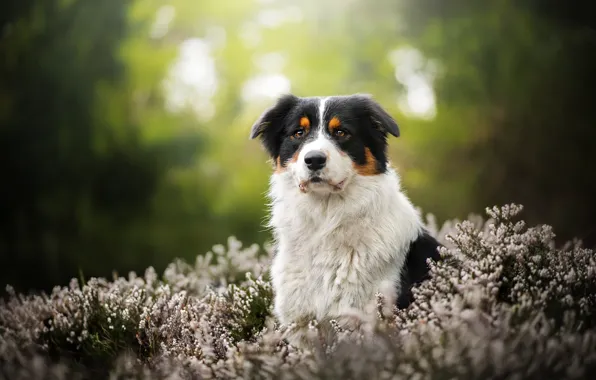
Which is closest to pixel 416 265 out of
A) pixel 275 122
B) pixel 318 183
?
pixel 318 183

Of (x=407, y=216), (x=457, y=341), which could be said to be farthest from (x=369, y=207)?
(x=457, y=341)

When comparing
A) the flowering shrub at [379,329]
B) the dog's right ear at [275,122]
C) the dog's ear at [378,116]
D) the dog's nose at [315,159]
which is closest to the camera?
the flowering shrub at [379,329]

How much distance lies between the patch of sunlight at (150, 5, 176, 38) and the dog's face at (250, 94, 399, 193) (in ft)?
27.1

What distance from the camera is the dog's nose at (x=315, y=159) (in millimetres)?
3779

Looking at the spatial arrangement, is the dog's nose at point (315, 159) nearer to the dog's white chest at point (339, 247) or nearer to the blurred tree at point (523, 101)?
the dog's white chest at point (339, 247)

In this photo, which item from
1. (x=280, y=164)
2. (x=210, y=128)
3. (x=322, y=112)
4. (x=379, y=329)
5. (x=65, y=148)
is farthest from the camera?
(x=210, y=128)

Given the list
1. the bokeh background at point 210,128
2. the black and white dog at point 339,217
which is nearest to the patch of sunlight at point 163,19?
the bokeh background at point 210,128

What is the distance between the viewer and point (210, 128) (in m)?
12.0

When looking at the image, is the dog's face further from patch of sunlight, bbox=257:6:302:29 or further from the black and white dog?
patch of sunlight, bbox=257:6:302:29

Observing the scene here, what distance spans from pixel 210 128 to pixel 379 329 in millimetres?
9375

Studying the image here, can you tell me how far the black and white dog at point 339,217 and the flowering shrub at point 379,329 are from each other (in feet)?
0.66

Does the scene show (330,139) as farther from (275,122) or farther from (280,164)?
(275,122)

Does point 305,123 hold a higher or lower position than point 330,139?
higher

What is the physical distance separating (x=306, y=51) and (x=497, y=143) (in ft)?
13.7
